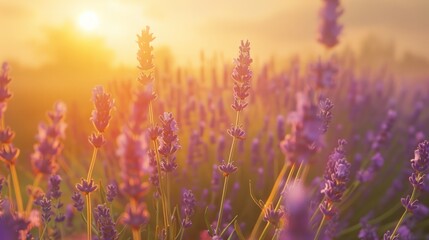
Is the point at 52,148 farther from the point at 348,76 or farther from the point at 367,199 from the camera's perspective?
the point at 348,76

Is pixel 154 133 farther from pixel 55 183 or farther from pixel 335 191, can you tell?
pixel 335 191

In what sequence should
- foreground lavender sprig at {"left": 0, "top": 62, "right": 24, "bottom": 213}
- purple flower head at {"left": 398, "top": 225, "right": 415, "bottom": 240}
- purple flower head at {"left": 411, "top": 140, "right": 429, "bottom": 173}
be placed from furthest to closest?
1. purple flower head at {"left": 398, "top": 225, "right": 415, "bottom": 240}
2. purple flower head at {"left": 411, "top": 140, "right": 429, "bottom": 173}
3. foreground lavender sprig at {"left": 0, "top": 62, "right": 24, "bottom": 213}

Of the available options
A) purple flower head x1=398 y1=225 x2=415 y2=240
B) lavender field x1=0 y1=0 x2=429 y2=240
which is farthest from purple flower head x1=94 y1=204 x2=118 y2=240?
purple flower head x1=398 y1=225 x2=415 y2=240

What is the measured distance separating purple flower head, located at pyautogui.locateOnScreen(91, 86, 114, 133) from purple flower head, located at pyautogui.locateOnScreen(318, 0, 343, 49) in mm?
1056

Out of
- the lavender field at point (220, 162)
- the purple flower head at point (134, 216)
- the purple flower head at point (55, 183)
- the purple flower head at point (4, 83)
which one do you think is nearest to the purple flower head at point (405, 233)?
the lavender field at point (220, 162)

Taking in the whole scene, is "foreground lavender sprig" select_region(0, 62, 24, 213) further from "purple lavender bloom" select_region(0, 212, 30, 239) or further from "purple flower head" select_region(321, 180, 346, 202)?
"purple flower head" select_region(321, 180, 346, 202)

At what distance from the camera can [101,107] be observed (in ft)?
5.97

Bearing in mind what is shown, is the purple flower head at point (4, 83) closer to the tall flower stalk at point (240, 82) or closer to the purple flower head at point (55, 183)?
the purple flower head at point (55, 183)

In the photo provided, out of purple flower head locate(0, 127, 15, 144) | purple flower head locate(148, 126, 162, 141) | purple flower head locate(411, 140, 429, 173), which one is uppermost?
purple flower head locate(0, 127, 15, 144)

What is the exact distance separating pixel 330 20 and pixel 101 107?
3.88 feet

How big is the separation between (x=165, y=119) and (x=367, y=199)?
363 centimetres

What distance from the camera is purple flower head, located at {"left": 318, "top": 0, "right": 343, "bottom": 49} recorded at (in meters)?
2.42

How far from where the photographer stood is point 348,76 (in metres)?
8.73

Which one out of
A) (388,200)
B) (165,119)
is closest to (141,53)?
(165,119)
